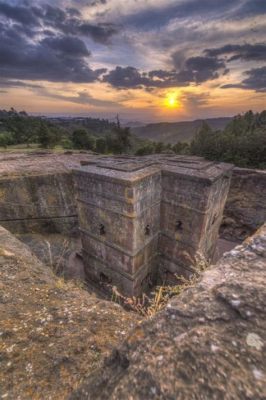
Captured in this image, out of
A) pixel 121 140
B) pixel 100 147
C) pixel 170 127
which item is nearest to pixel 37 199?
pixel 100 147

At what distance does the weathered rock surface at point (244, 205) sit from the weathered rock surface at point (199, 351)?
12.5m

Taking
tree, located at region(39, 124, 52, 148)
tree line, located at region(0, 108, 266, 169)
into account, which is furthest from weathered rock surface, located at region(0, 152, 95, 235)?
tree line, located at region(0, 108, 266, 169)

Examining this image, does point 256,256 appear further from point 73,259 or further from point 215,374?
point 73,259

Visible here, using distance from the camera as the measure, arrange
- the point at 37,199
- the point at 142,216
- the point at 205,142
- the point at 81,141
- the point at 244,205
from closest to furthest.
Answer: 1. the point at 142,216
2. the point at 37,199
3. the point at 244,205
4. the point at 205,142
5. the point at 81,141

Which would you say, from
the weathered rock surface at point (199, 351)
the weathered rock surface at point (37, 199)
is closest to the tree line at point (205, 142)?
the weathered rock surface at point (37, 199)

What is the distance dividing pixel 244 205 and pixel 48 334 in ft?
44.5

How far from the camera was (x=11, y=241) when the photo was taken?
3303 millimetres

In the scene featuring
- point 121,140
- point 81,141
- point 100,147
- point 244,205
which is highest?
point 81,141

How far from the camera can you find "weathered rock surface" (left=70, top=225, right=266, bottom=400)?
803 mm

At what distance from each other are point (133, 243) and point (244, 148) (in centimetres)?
1615

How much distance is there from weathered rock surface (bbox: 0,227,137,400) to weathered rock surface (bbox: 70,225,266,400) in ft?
0.99

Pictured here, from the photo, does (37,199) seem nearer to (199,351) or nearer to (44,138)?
(199,351)

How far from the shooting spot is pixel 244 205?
41.2 ft

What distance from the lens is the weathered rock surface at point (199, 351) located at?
0.80 meters
